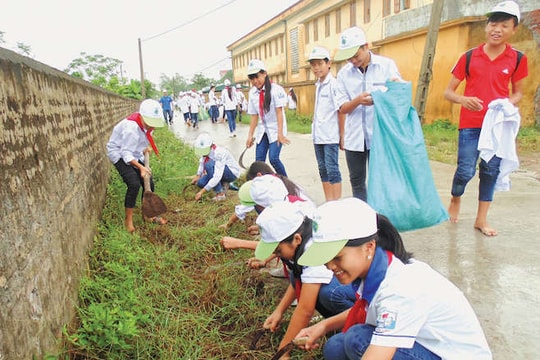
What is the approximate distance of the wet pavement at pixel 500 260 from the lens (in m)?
1.95

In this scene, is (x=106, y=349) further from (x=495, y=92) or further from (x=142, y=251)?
(x=495, y=92)

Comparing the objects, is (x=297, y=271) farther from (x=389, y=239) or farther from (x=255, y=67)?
(x=255, y=67)

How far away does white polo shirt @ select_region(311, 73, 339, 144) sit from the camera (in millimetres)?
3682

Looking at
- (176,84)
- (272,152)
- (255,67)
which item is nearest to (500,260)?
(272,152)

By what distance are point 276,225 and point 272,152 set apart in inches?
102

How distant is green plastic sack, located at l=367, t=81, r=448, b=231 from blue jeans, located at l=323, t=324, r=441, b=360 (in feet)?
3.99

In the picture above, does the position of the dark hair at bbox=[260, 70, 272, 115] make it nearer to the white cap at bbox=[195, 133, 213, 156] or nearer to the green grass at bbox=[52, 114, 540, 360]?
the white cap at bbox=[195, 133, 213, 156]

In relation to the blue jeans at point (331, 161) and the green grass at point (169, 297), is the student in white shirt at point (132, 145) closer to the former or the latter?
the green grass at point (169, 297)

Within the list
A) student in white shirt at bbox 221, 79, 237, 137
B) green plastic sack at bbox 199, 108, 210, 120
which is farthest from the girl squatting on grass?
green plastic sack at bbox 199, 108, 210, 120

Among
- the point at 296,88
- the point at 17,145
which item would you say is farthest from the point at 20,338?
the point at 296,88

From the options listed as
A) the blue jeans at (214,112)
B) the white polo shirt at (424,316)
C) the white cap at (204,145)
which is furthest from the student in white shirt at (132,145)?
the blue jeans at (214,112)

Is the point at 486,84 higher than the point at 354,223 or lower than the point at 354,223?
higher

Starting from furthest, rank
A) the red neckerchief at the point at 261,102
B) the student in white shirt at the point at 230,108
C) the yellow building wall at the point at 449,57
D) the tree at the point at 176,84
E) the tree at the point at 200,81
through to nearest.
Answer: the tree at the point at 176,84
the tree at the point at 200,81
the student in white shirt at the point at 230,108
the yellow building wall at the point at 449,57
the red neckerchief at the point at 261,102

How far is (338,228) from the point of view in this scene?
133 centimetres
